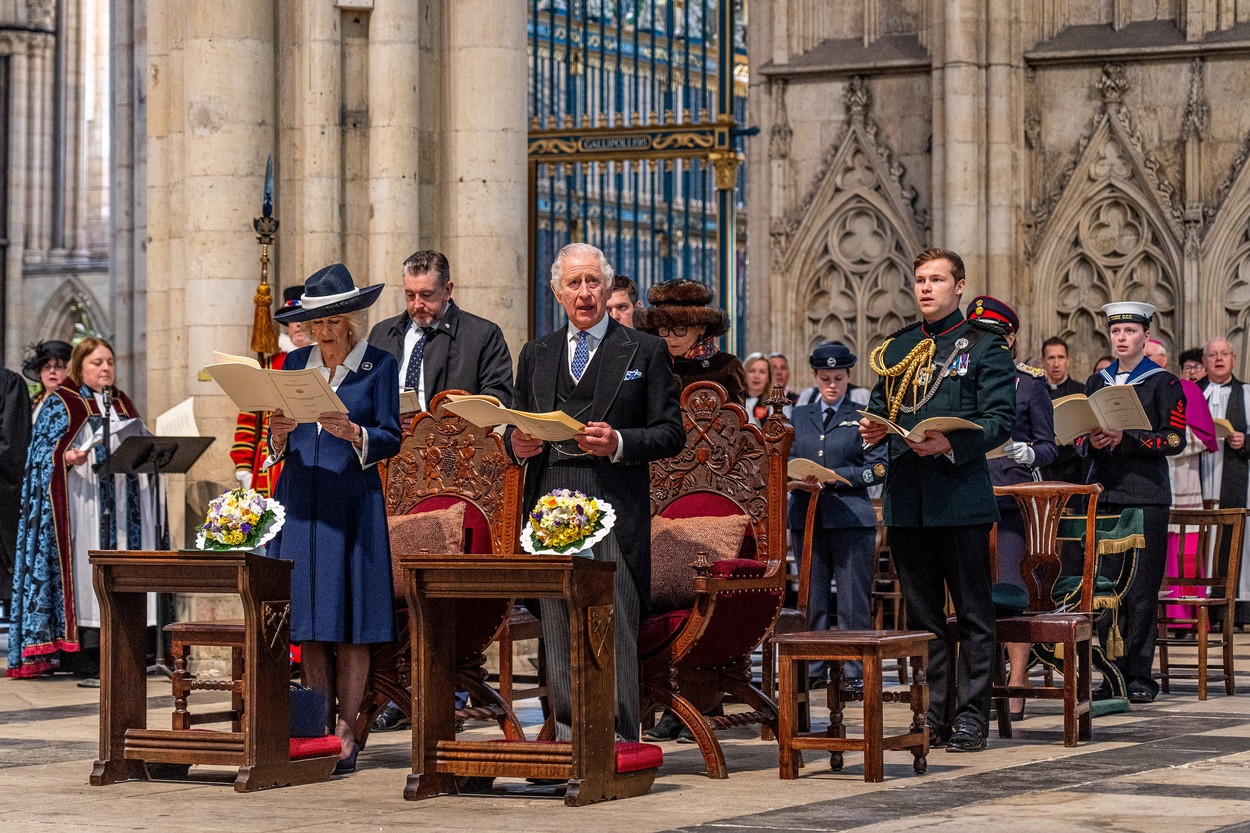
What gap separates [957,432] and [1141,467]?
91.2 inches

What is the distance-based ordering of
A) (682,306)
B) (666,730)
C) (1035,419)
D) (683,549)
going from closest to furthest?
(683,549) → (666,730) → (682,306) → (1035,419)

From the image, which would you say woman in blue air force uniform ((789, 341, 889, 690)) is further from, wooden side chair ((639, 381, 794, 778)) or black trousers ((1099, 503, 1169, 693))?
wooden side chair ((639, 381, 794, 778))

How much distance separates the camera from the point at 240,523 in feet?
23.3

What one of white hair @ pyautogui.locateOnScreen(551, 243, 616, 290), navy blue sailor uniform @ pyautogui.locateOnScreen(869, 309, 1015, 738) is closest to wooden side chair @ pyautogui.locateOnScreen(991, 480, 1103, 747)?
navy blue sailor uniform @ pyautogui.locateOnScreen(869, 309, 1015, 738)

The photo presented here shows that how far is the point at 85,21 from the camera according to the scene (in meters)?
41.9

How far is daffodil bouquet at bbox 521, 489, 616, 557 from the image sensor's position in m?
6.73

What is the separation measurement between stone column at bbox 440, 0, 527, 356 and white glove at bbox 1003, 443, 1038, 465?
3218 millimetres

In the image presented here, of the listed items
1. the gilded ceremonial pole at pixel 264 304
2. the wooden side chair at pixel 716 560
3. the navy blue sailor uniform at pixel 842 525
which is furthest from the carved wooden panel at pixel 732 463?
the gilded ceremonial pole at pixel 264 304

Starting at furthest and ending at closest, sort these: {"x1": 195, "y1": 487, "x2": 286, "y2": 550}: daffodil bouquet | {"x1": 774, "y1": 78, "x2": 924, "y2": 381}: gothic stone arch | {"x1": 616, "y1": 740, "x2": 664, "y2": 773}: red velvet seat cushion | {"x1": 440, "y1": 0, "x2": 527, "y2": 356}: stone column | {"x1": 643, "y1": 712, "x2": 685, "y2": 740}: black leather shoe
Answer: {"x1": 774, "y1": 78, "x2": 924, "y2": 381}: gothic stone arch → {"x1": 440, "y1": 0, "x2": 527, "y2": 356}: stone column → {"x1": 643, "y1": 712, "x2": 685, "y2": 740}: black leather shoe → {"x1": 195, "y1": 487, "x2": 286, "y2": 550}: daffodil bouquet → {"x1": 616, "y1": 740, "x2": 664, "y2": 773}: red velvet seat cushion

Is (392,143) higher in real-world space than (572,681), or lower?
higher

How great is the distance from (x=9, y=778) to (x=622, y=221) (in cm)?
964

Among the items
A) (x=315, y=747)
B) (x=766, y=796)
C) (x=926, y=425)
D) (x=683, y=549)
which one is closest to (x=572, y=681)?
(x=766, y=796)

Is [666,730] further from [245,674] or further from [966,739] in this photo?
[245,674]

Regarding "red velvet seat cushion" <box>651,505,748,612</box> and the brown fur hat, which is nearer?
"red velvet seat cushion" <box>651,505,748,612</box>
